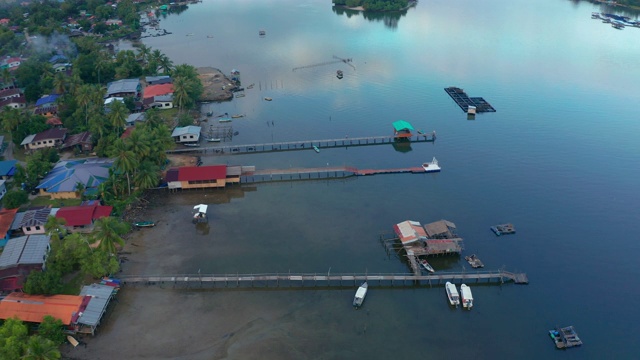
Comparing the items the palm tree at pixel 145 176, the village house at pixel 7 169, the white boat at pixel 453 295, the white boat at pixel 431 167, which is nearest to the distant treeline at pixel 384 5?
the white boat at pixel 431 167

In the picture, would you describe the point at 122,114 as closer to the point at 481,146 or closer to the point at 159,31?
the point at 481,146

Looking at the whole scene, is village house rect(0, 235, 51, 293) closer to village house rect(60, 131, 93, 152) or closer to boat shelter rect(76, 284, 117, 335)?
boat shelter rect(76, 284, 117, 335)

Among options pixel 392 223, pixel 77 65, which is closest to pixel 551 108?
pixel 392 223

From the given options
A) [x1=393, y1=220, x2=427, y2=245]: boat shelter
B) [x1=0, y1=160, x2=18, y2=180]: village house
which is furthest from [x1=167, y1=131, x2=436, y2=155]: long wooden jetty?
[x1=393, y1=220, x2=427, y2=245]: boat shelter

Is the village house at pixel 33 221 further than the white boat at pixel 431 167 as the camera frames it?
No

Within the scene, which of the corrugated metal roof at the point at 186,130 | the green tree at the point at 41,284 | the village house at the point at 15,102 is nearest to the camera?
the green tree at the point at 41,284

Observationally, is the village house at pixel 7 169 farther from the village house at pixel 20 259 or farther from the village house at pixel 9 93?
the village house at pixel 9 93
